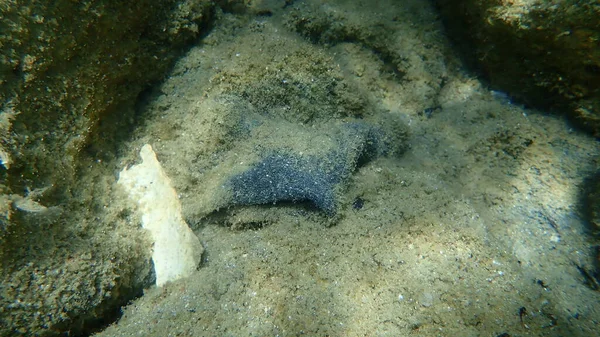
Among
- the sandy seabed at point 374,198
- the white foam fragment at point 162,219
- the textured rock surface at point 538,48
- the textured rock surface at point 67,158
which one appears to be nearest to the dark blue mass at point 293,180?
the sandy seabed at point 374,198

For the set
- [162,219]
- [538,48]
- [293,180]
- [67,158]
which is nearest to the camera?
[67,158]

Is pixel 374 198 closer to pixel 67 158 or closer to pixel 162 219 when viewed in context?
pixel 162 219

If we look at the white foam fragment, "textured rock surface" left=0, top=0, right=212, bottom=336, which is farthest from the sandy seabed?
"textured rock surface" left=0, top=0, right=212, bottom=336

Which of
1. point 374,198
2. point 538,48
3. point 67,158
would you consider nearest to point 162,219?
point 67,158

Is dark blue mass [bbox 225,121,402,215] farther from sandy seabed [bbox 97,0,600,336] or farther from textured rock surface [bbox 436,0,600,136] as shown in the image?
textured rock surface [bbox 436,0,600,136]

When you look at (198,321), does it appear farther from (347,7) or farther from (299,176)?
(347,7)

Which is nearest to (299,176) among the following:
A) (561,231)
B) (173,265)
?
(173,265)
